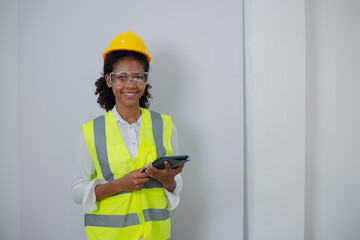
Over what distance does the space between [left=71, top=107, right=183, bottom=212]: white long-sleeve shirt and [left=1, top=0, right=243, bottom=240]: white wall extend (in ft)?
1.96

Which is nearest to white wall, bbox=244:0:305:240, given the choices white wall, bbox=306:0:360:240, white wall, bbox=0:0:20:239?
white wall, bbox=306:0:360:240

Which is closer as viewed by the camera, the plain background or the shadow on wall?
the plain background

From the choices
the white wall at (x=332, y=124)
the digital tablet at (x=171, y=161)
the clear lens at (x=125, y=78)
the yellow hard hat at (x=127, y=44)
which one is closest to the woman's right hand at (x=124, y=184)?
the digital tablet at (x=171, y=161)

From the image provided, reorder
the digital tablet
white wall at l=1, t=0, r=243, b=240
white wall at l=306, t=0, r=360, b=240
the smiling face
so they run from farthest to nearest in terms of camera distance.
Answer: white wall at l=1, t=0, r=243, b=240 → white wall at l=306, t=0, r=360, b=240 → the smiling face → the digital tablet

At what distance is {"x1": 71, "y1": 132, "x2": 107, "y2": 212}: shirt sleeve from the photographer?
1.47 metres

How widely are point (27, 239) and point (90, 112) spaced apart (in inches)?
47.0

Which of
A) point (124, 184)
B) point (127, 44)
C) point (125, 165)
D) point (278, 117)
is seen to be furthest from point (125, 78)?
point (278, 117)

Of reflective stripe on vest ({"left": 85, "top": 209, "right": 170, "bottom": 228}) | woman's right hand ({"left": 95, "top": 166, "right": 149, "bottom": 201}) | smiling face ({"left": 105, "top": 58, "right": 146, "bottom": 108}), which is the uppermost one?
smiling face ({"left": 105, "top": 58, "right": 146, "bottom": 108})

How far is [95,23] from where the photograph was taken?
7.20ft

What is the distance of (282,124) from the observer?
1770 millimetres

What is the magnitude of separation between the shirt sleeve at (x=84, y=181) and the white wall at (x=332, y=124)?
1463 mm

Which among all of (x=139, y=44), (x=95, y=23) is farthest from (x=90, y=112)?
(x=139, y=44)

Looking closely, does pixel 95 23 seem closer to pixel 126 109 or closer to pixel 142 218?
pixel 126 109

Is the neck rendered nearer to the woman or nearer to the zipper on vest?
the woman
